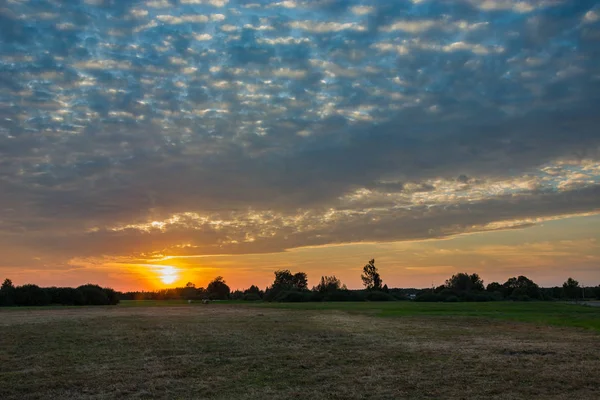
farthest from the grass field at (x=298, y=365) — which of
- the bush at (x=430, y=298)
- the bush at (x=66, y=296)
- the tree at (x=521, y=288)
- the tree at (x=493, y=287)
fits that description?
the tree at (x=493, y=287)

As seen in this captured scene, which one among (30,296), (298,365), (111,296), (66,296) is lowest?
(298,365)

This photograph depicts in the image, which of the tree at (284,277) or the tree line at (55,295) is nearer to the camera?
the tree line at (55,295)

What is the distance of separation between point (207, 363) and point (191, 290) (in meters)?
183

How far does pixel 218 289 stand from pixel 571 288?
118440 mm

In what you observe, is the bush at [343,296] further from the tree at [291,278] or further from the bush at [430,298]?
the tree at [291,278]

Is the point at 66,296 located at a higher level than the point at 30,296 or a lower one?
lower

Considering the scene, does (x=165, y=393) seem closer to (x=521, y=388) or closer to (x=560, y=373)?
(x=521, y=388)

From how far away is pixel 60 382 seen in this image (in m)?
15.0

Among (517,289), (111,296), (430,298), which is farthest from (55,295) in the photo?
(517,289)

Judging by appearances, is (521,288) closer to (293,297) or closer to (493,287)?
(493,287)

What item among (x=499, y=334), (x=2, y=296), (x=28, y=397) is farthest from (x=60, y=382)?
(x=2, y=296)

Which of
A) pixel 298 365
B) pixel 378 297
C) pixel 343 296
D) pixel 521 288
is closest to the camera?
pixel 298 365

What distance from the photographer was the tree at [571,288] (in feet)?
513

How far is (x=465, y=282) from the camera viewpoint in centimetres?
15975
